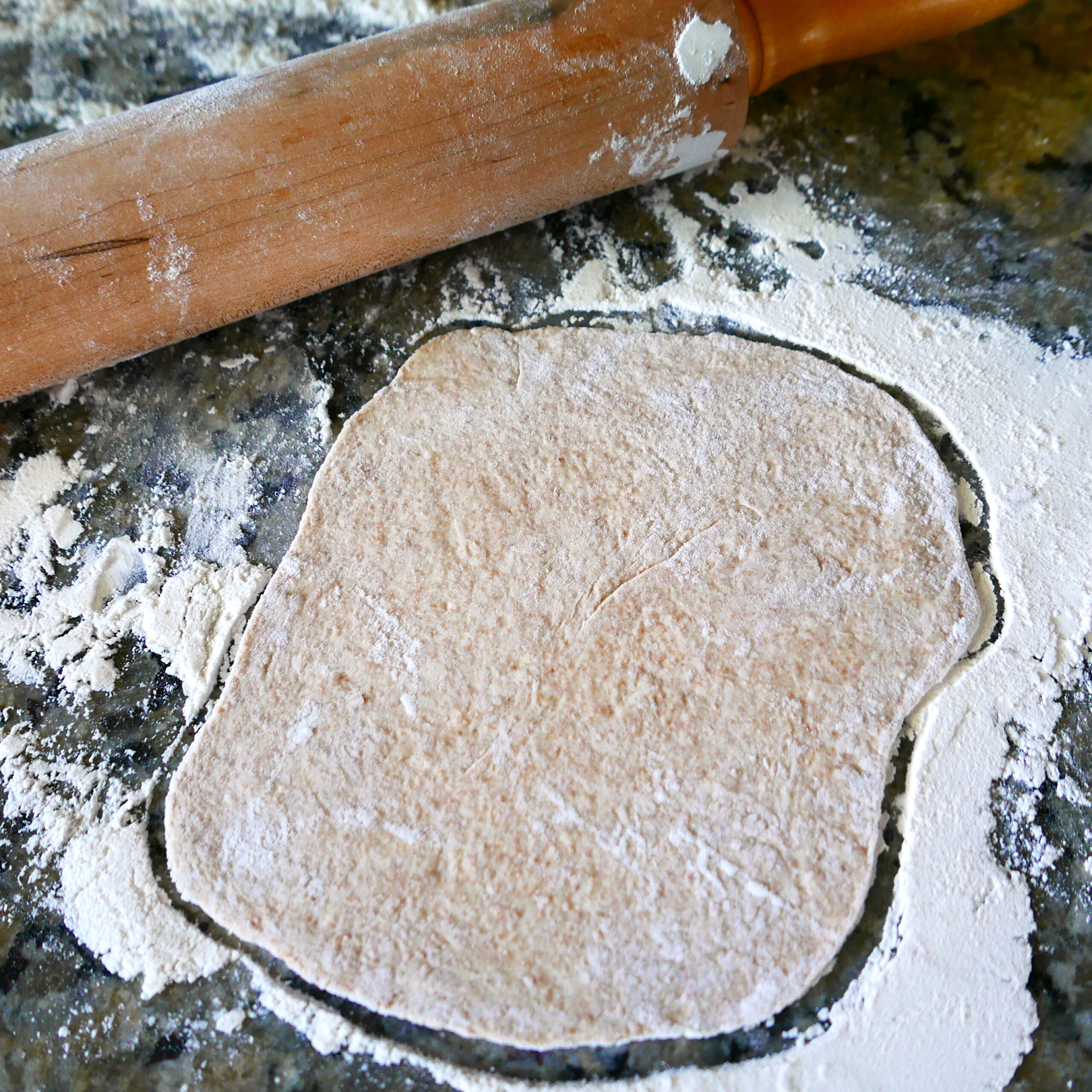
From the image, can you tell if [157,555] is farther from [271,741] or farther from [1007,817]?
[1007,817]

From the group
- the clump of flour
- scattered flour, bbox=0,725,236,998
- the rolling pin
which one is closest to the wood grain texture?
the rolling pin

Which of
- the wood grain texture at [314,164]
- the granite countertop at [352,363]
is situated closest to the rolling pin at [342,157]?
the wood grain texture at [314,164]

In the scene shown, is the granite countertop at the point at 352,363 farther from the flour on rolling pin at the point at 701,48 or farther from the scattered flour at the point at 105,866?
the flour on rolling pin at the point at 701,48

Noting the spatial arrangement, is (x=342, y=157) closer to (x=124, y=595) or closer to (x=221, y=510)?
(x=221, y=510)

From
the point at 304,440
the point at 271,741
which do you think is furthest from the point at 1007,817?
the point at 304,440

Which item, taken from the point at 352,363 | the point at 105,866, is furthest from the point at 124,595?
the point at 352,363

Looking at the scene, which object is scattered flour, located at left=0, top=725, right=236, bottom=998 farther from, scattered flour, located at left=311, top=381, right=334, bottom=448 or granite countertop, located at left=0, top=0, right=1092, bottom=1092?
scattered flour, located at left=311, top=381, right=334, bottom=448

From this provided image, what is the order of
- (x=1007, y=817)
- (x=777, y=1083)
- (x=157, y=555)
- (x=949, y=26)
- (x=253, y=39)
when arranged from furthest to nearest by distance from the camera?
1. (x=253, y=39)
2. (x=949, y=26)
3. (x=157, y=555)
4. (x=1007, y=817)
5. (x=777, y=1083)
